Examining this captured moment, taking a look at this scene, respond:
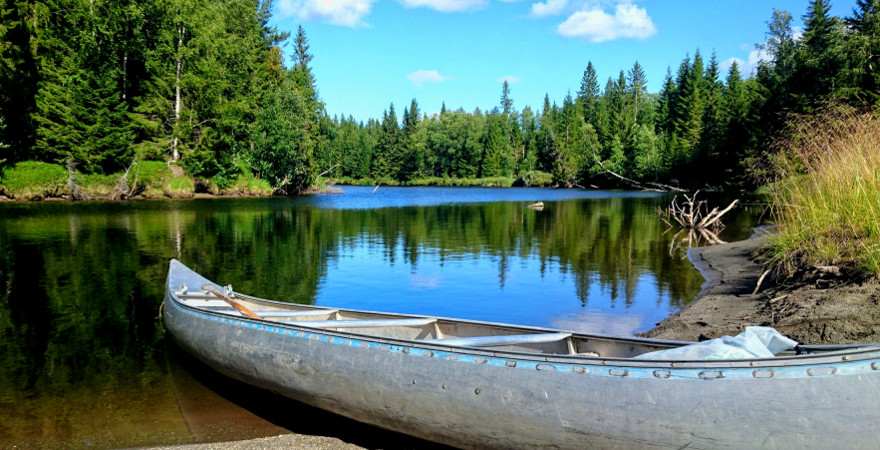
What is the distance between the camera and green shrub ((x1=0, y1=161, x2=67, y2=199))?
134 feet

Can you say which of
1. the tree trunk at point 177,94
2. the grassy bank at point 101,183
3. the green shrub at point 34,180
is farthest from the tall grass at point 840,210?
the tree trunk at point 177,94

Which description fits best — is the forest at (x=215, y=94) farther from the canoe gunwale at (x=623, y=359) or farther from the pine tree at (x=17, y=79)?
the canoe gunwale at (x=623, y=359)

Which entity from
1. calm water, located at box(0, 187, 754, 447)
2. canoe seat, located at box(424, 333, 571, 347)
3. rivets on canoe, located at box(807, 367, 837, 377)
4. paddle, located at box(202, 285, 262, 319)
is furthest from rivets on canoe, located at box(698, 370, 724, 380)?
A: paddle, located at box(202, 285, 262, 319)

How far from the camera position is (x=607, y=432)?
4.41 metres

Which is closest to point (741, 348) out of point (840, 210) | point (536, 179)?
point (840, 210)

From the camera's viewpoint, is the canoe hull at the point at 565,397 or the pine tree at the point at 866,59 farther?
the pine tree at the point at 866,59

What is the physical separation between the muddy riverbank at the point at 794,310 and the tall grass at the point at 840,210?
0.36m

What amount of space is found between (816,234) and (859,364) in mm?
6840

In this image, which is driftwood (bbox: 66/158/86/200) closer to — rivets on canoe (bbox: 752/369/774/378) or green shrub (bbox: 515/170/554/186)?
rivets on canoe (bbox: 752/369/774/378)

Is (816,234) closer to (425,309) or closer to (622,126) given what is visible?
(425,309)

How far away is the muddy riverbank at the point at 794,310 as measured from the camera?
7.11 m

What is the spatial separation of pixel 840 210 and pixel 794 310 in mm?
2108

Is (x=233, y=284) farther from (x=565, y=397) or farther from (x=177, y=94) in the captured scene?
(x=177, y=94)

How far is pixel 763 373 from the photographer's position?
4.06 metres
